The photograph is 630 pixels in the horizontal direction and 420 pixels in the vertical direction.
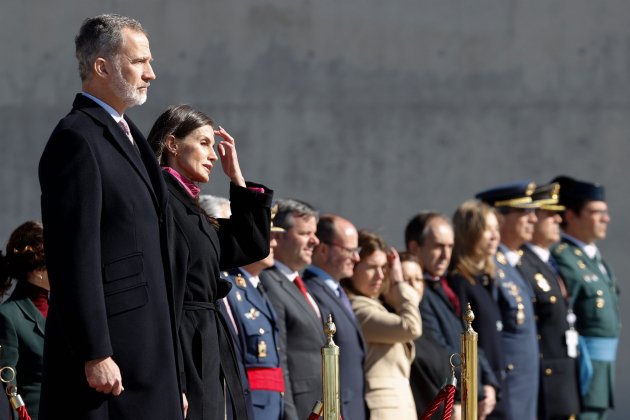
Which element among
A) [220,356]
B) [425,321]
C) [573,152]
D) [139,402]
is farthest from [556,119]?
[139,402]

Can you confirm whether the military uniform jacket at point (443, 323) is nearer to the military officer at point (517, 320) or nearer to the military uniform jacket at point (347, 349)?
the military officer at point (517, 320)

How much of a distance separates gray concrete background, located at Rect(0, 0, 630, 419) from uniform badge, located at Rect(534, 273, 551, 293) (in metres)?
2.08

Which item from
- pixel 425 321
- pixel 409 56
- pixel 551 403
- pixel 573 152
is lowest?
pixel 551 403

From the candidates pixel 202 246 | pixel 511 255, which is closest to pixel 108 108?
pixel 202 246

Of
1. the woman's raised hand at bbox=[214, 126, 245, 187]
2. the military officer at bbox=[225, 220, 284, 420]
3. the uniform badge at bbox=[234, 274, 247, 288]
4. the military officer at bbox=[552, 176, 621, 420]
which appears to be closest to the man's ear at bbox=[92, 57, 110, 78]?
the woman's raised hand at bbox=[214, 126, 245, 187]

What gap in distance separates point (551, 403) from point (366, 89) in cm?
306

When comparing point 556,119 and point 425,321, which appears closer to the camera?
point 425,321

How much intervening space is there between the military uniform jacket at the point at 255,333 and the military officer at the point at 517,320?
7.63 ft

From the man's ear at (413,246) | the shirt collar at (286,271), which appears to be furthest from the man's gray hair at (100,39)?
the man's ear at (413,246)

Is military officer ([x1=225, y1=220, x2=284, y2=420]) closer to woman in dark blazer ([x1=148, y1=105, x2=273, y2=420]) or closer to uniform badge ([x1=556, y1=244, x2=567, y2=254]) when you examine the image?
woman in dark blazer ([x1=148, y1=105, x2=273, y2=420])

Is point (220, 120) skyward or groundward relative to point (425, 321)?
skyward

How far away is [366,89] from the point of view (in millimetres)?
10070

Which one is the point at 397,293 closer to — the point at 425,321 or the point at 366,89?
the point at 425,321

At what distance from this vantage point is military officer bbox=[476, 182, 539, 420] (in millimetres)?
7465
